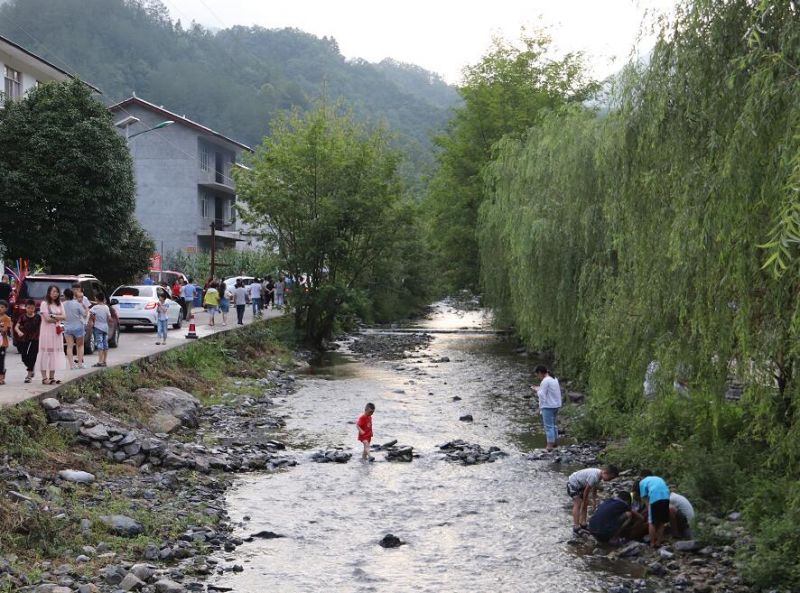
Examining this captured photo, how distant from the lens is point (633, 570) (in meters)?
11.5

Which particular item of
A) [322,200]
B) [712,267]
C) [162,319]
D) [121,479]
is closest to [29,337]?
[121,479]

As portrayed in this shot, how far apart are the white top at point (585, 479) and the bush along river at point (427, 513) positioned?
726 mm

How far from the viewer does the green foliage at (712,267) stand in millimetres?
9367

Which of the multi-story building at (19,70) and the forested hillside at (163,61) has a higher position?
the forested hillside at (163,61)

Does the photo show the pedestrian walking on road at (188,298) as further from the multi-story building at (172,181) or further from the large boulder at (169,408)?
the multi-story building at (172,181)

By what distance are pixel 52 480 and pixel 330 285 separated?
23707 mm

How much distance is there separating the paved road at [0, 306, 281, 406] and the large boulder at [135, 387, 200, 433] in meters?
1.24

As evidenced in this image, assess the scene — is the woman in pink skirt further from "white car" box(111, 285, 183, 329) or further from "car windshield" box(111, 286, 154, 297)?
"car windshield" box(111, 286, 154, 297)

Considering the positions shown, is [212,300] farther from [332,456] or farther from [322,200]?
[332,456]

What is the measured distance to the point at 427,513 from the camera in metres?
14.1

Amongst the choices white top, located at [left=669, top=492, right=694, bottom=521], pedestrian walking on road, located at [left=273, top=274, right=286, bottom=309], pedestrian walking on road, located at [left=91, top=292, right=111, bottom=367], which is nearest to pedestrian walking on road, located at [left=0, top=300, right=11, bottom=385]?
pedestrian walking on road, located at [left=91, top=292, right=111, bottom=367]

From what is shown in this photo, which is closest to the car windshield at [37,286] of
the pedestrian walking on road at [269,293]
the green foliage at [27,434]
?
the green foliage at [27,434]

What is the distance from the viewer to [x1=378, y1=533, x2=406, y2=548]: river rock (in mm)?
12375

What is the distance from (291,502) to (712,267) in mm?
7660
